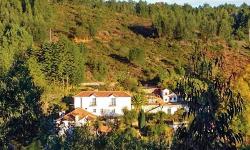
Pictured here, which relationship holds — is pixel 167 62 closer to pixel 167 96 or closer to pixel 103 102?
pixel 167 96

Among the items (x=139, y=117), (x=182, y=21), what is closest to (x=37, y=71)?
(x=139, y=117)

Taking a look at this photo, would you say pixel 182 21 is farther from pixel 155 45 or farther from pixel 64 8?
pixel 64 8

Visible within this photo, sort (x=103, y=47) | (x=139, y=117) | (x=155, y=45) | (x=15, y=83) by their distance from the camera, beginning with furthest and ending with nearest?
(x=155, y=45) < (x=103, y=47) < (x=139, y=117) < (x=15, y=83)

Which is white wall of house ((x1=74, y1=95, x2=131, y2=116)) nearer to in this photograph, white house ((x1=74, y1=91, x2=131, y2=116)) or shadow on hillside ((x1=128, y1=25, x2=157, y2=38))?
white house ((x1=74, y1=91, x2=131, y2=116))

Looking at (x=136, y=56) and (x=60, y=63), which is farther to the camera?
(x=136, y=56)

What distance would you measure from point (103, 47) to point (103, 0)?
25971 millimetres

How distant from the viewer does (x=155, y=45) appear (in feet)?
201

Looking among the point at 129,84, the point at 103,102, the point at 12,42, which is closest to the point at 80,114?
the point at 103,102

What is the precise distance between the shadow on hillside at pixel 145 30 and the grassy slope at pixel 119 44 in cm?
83

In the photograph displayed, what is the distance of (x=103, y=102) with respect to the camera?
35344 millimetres

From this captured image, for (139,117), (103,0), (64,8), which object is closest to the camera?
(139,117)

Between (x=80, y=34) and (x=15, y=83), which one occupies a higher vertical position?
(x=15, y=83)

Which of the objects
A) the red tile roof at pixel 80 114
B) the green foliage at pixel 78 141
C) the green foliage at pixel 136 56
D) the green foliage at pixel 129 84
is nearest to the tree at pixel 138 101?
the red tile roof at pixel 80 114

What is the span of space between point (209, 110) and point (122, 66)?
4520cm
